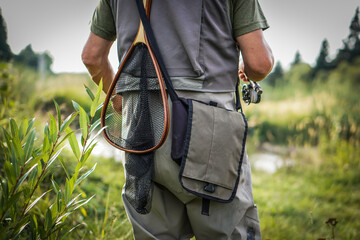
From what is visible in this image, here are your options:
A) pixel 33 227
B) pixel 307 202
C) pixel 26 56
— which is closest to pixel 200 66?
pixel 33 227

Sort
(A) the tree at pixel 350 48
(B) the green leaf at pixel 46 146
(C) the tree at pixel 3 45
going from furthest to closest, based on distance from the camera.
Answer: (A) the tree at pixel 350 48 → (C) the tree at pixel 3 45 → (B) the green leaf at pixel 46 146

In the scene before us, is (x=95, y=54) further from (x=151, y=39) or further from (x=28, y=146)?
(x=28, y=146)

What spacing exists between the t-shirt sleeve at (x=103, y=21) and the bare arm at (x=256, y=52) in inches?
24.5

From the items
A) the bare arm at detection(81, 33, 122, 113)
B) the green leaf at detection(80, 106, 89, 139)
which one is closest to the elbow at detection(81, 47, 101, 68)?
the bare arm at detection(81, 33, 122, 113)

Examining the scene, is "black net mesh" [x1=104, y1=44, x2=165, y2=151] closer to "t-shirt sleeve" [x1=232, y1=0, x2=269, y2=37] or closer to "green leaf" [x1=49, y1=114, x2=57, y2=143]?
"green leaf" [x1=49, y1=114, x2=57, y2=143]

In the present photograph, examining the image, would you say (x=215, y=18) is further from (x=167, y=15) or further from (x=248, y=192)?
(x=248, y=192)

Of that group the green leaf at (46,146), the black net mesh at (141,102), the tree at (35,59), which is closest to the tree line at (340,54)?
the tree at (35,59)

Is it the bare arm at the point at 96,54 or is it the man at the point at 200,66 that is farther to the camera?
the bare arm at the point at 96,54

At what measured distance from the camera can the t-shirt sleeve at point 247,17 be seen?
1.41 meters

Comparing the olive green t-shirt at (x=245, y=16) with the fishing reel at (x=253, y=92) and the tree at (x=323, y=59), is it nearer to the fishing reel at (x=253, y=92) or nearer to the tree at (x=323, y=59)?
the fishing reel at (x=253, y=92)

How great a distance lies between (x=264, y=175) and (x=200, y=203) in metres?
3.99

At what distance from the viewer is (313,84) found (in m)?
8.90

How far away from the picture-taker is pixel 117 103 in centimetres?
156

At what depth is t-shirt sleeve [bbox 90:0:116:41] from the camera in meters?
1.63
